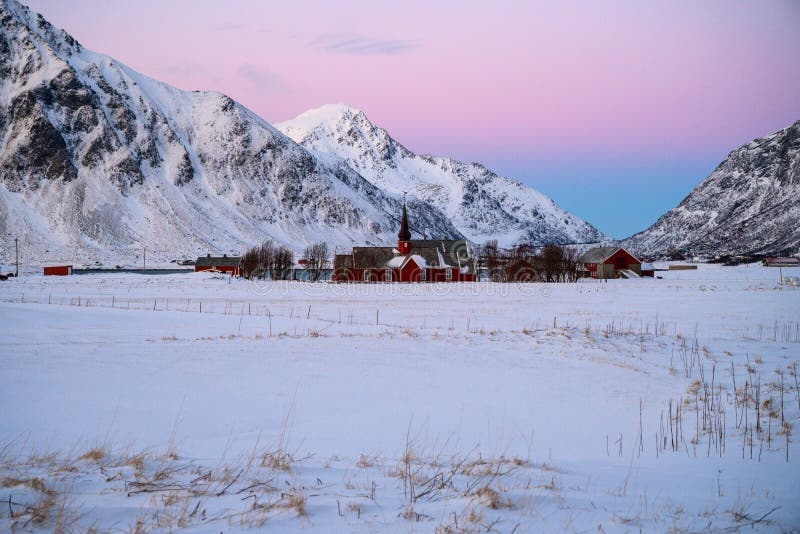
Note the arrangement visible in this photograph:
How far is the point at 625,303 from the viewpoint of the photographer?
140ft

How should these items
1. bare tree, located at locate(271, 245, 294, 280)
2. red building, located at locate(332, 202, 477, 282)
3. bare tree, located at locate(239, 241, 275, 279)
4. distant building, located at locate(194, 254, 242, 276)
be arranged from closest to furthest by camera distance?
red building, located at locate(332, 202, 477, 282), bare tree, located at locate(271, 245, 294, 280), bare tree, located at locate(239, 241, 275, 279), distant building, located at locate(194, 254, 242, 276)

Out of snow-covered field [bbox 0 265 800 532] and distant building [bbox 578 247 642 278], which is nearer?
snow-covered field [bbox 0 265 800 532]

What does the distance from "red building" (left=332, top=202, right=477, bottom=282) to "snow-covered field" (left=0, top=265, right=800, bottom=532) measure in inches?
2541

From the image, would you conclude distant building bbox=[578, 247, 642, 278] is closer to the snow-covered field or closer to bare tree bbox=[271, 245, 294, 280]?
bare tree bbox=[271, 245, 294, 280]

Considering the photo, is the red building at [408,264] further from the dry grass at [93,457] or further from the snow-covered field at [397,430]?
the dry grass at [93,457]

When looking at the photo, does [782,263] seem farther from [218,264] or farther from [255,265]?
[218,264]

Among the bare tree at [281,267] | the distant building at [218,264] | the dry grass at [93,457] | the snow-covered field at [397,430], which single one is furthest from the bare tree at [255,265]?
the dry grass at [93,457]

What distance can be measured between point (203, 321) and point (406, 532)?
25.2 metres

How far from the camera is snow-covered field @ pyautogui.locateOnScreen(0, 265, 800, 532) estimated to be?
553 cm

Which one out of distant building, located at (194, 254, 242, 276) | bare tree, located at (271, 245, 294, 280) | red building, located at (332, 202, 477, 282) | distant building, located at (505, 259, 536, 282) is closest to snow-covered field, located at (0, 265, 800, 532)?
distant building, located at (505, 259, 536, 282)

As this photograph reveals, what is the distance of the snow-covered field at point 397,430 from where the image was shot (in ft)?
18.1

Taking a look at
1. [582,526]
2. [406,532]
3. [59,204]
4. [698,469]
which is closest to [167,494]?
[406,532]

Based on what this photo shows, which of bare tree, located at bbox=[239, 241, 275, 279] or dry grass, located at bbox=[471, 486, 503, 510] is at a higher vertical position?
bare tree, located at bbox=[239, 241, 275, 279]

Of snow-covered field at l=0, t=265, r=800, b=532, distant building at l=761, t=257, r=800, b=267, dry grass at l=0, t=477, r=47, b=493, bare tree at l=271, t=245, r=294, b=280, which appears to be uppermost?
distant building at l=761, t=257, r=800, b=267
